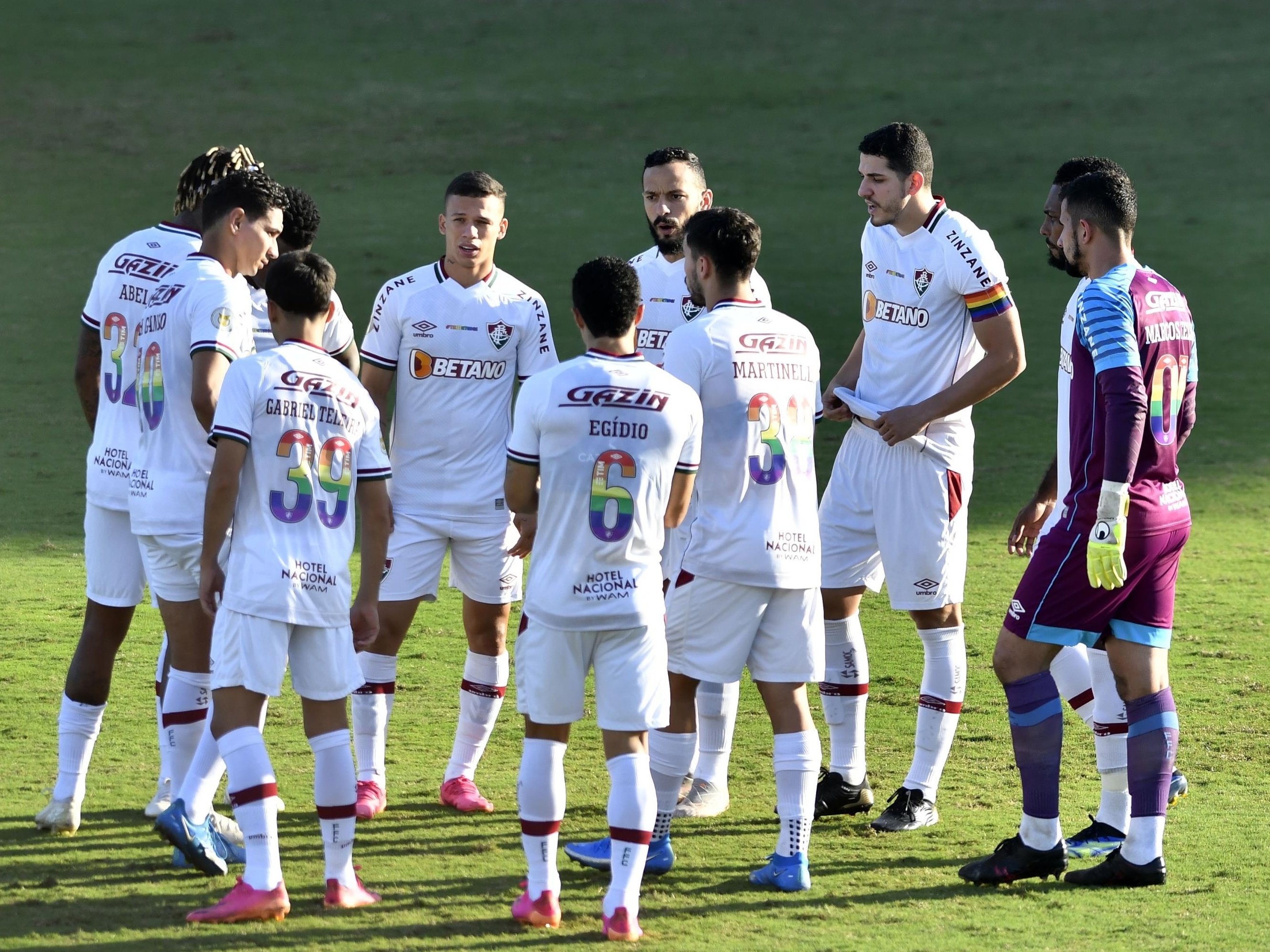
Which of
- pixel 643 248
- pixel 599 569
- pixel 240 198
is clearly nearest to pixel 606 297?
pixel 599 569

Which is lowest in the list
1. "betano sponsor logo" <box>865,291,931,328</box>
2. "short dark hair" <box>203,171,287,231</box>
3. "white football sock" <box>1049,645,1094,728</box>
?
"white football sock" <box>1049,645,1094,728</box>

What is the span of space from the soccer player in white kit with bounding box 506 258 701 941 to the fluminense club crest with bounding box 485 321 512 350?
4.00ft

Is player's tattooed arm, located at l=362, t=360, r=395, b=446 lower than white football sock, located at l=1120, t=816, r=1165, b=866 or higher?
higher

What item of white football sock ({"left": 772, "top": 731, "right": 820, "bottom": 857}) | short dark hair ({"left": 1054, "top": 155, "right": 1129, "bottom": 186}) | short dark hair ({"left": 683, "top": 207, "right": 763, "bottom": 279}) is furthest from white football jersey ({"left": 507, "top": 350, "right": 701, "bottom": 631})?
short dark hair ({"left": 1054, "top": 155, "right": 1129, "bottom": 186})

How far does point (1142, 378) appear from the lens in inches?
174

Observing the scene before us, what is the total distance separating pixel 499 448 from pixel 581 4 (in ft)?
79.6

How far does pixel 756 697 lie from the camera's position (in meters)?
6.59

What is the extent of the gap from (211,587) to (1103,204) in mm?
2776

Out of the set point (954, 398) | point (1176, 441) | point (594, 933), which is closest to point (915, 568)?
point (954, 398)

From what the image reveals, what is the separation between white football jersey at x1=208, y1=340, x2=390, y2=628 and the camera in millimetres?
4141

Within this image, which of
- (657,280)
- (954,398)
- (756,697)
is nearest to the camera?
(954,398)

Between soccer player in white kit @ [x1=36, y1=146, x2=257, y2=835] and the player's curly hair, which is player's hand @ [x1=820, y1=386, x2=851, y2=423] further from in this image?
soccer player in white kit @ [x1=36, y1=146, x2=257, y2=835]

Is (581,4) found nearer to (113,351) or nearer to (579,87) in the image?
(579,87)

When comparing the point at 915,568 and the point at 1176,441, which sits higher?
the point at 1176,441
